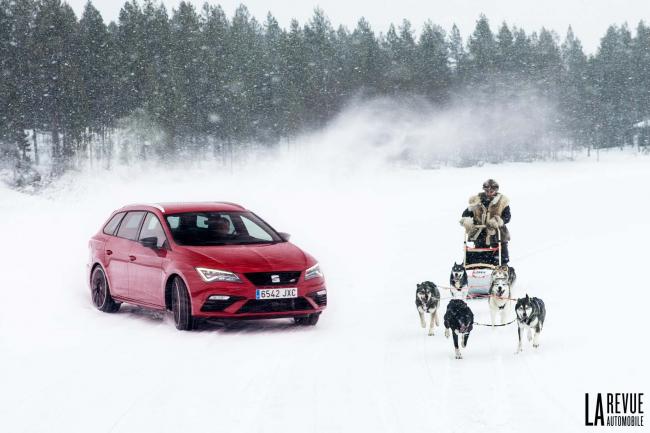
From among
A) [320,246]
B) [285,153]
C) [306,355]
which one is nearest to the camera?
[306,355]

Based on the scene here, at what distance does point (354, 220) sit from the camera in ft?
94.5

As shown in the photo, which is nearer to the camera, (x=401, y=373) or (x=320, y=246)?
(x=401, y=373)

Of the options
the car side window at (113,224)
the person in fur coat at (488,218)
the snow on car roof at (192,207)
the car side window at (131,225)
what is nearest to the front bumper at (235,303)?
the snow on car roof at (192,207)

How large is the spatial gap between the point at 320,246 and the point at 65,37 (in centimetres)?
4751

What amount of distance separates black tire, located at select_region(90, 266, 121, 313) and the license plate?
2705 millimetres

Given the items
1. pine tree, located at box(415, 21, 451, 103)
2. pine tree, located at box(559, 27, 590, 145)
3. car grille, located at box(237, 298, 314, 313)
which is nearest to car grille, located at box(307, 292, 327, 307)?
car grille, located at box(237, 298, 314, 313)

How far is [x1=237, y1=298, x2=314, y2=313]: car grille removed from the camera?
9523mm

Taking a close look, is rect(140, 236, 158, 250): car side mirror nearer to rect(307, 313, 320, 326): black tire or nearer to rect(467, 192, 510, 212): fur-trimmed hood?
rect(307, 313, 320, 326): black tire

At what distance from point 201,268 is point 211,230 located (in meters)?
1.19

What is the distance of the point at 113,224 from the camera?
1190 cm

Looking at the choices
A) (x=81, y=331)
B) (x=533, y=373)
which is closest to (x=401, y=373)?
(x=533, y=373)

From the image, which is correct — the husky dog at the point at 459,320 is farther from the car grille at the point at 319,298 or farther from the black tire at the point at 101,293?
the black tire at the point at 101,293

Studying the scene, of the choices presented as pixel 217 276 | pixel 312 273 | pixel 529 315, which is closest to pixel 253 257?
pixel 217 276

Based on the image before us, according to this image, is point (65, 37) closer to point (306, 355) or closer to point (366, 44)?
point (366, 44)
